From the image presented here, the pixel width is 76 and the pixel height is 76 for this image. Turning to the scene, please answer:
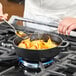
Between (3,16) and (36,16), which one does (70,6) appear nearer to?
(36,16)

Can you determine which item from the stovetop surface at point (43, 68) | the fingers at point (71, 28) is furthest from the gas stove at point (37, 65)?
the fingers at point (71, 28)

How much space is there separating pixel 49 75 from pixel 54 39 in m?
0.18

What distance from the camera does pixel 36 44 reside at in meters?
0.80

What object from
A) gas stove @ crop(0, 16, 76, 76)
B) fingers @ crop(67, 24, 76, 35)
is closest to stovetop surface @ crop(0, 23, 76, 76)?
gas stove @ crop(0, 16, 76, 76)

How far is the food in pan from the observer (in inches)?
31.2

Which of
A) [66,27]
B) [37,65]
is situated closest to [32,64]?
[37,65]

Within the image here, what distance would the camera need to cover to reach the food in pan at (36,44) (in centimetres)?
79

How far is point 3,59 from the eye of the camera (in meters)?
0.79

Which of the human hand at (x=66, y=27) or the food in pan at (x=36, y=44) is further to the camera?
the human hand at (x=66, y=27)

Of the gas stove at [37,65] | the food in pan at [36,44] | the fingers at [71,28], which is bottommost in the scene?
the gas stove at [37,65]

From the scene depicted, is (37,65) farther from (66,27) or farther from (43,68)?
(66,27)

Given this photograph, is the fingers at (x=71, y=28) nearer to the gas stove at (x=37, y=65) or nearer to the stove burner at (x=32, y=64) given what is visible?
the gas stove at (x=37, y=65)

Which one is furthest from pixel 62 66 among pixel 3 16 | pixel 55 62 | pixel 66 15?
pixel 66 15

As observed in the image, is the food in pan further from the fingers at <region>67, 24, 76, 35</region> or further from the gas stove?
the fingers at <region>67, 24, 76, 35</region>
